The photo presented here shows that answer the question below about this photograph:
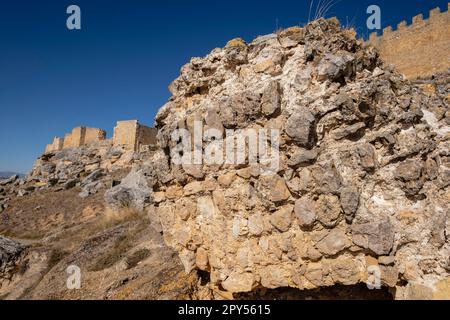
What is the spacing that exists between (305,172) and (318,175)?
0.43 ft

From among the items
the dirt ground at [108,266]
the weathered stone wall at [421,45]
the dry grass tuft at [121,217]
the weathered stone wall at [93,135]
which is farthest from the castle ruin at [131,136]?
the weathered stone wall at [421,45]

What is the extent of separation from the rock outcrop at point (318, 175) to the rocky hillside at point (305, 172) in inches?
0.4

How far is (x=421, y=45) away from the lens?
18.2 meters

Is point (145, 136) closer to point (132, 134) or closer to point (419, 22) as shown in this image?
point (132, 134)

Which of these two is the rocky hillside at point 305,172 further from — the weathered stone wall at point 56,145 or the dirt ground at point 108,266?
the weathered stone wall at point 56,145

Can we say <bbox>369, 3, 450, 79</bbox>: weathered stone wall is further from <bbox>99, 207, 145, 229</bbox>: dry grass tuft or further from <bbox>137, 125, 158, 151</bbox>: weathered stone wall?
<bbox>137, 125, 158, 151</bbox>: weathered stone wall

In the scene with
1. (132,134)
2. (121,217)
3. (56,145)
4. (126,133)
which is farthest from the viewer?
(56,145)

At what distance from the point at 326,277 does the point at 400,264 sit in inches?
25.3

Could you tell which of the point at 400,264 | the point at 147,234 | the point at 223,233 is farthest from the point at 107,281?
the point at 400,264

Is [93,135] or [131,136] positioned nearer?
[131,136]

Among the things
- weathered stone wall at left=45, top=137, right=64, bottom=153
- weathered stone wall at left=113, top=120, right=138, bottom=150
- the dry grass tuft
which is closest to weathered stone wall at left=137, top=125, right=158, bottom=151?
weathered stone wall at left=113, top=120, right=138, bottom=150

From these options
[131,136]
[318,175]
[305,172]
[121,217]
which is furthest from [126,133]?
[318,175]

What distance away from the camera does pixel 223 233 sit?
332cm

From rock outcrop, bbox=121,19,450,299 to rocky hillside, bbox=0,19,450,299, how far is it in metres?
0.01
